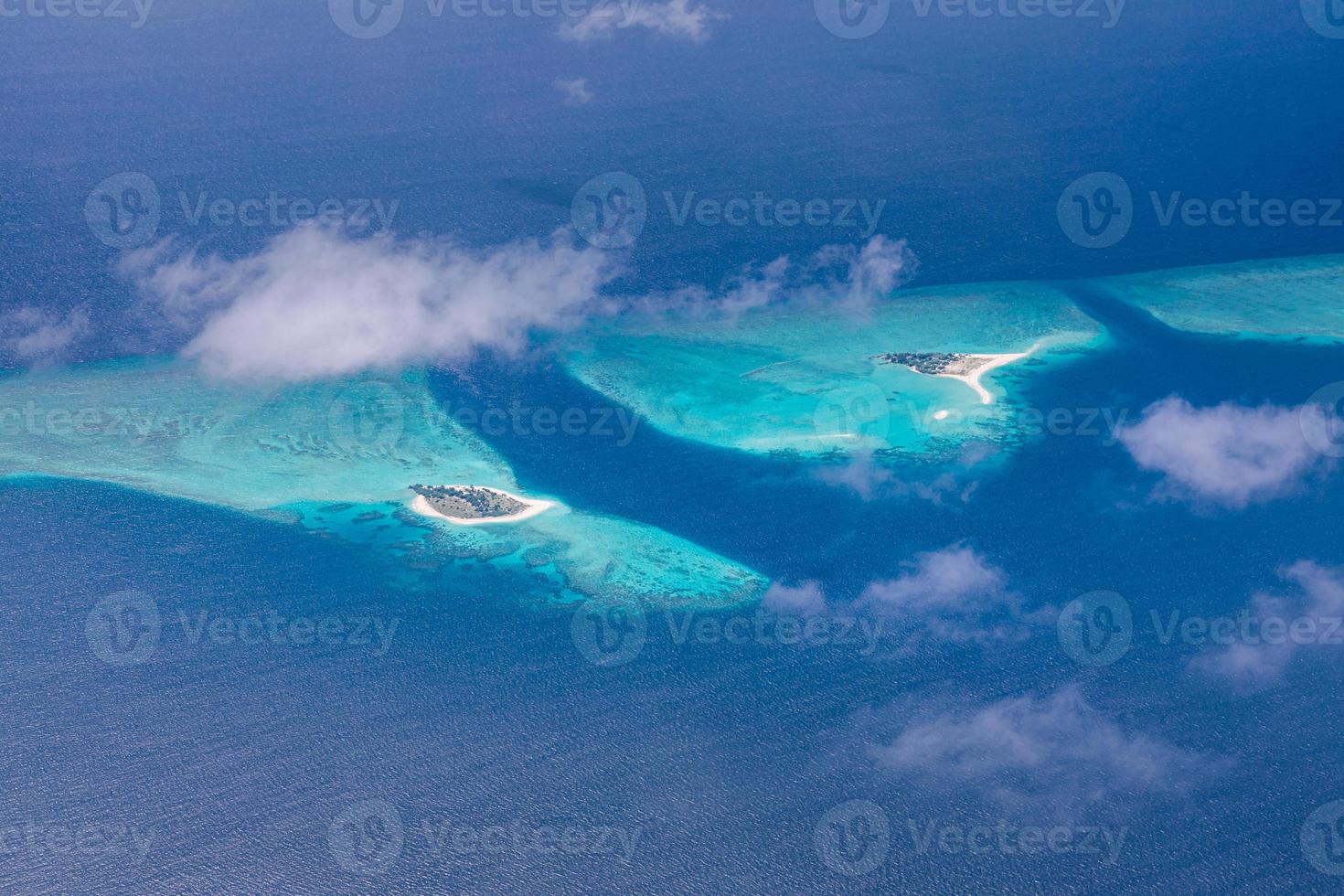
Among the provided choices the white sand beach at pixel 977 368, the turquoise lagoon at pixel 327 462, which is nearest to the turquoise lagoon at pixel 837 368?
the white sand beach at pixel 977 368

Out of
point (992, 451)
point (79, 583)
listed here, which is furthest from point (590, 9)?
point (79, 583)

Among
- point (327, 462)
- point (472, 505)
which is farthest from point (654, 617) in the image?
point (327, 462)

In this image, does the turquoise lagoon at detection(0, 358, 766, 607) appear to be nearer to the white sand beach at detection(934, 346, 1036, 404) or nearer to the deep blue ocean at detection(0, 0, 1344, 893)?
the deep blue ocean at detection(0, 0, 1344, 893)

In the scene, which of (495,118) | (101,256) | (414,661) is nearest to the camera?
(414,661)

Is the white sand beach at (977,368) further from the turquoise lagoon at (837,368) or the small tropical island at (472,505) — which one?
the small tropical island at (472,505)

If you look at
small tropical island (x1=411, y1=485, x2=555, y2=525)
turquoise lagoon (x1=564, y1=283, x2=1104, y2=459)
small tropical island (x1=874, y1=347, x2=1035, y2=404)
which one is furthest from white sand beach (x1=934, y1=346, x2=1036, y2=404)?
small tropical island (x1=411, y1=485, x2=555, y2=525)

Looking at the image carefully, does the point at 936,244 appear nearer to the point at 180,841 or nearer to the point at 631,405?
the point at 631,405
